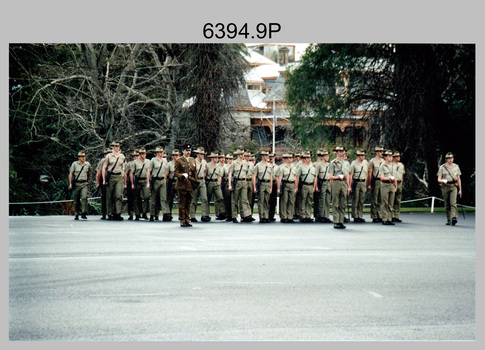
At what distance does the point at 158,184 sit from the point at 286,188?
12.5ft

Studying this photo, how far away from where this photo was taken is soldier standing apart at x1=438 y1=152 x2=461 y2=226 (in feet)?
73.1

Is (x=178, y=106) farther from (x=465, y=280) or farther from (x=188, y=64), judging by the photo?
(x=465, y=280)

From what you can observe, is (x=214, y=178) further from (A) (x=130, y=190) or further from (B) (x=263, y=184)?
(A) (x=130, y=190)

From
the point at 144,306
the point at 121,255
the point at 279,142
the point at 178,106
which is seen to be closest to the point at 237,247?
the point at 121,255

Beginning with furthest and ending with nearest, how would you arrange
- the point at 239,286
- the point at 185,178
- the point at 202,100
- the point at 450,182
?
the point at 202,100 → the point at 450,182 → the point at 185,178 → the point at 239,286

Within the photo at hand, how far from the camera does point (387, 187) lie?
2328 centimetres

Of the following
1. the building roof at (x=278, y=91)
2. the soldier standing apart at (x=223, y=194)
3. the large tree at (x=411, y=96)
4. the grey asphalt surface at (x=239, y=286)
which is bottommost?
the grey asphalt surface at (x=239, y=286)

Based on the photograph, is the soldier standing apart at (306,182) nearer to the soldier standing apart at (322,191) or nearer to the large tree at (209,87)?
the soldier standing apart at (322,191)

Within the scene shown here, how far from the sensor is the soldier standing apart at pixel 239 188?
959 inches

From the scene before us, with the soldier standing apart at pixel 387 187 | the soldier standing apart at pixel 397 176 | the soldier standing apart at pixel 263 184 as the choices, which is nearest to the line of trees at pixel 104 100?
the soldier standing apart at pixel 263 184

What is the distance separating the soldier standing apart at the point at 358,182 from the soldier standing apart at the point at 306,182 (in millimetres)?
1229

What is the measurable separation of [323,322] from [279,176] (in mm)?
16233

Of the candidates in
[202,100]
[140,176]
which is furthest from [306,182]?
[140,176]

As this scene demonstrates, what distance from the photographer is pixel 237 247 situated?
16.2 metres
